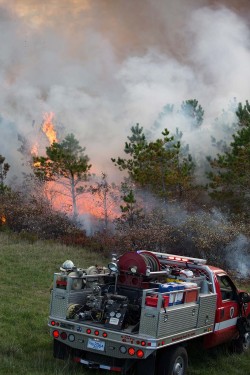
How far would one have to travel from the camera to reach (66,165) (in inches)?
1363

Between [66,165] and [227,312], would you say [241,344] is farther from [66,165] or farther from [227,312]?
[66,165]

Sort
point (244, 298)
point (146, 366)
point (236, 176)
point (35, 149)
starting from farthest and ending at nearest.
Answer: point (35, 149) → point (236, 176) → point (244, 298) → point (146, 366)

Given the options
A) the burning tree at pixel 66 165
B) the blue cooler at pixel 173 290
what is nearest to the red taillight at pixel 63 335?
the blue cooler at pixel 173 290

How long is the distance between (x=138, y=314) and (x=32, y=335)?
2.82m

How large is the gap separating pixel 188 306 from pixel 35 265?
11.5 metres

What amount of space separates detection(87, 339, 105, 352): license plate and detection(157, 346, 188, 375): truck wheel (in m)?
0.89

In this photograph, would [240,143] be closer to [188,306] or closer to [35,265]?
[35,265]

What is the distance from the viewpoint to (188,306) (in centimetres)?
788

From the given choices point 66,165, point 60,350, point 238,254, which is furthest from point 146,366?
point 66,165

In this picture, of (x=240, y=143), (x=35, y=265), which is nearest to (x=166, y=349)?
(x=35, y=265)

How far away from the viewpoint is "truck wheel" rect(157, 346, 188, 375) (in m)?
7.51

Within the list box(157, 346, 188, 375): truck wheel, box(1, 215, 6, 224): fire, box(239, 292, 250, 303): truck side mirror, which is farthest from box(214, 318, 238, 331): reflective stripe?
box(1, 215, 6, 224): fire

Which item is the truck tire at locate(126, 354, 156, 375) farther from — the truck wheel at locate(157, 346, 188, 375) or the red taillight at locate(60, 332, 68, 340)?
the red taillight at locate(60, 332, 68, 340)

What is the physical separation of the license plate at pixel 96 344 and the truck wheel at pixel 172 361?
0.89 metres
